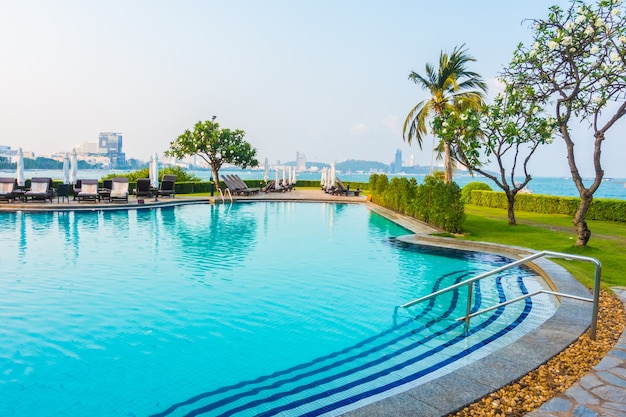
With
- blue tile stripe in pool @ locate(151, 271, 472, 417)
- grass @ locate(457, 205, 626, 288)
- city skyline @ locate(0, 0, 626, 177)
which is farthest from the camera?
city skyline @ locate(0, 0, 626, 177)

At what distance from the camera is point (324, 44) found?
27.4 metres

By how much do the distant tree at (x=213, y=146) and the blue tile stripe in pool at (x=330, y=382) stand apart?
25.3m

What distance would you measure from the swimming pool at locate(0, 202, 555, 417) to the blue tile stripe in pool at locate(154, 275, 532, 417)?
0.06 ft

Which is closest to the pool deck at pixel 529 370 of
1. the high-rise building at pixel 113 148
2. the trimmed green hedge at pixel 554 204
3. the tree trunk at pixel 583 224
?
the tree trunk at pixel 583 224

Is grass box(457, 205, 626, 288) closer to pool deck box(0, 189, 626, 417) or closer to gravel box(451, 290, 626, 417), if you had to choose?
pool deck box(0, 189, 626, 417)

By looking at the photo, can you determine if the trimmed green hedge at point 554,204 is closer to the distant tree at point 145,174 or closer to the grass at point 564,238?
the grass at point 564,238

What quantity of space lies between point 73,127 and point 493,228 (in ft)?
158

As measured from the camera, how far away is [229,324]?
222 inches

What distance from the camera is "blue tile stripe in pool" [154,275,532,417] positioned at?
11.9ft

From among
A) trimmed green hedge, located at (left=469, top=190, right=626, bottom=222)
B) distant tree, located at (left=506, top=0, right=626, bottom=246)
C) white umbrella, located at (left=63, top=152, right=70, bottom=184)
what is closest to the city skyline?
distant tree, located at (left=506, top=0, right=626, bottom=246)

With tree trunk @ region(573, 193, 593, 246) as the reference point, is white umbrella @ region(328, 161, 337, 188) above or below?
above

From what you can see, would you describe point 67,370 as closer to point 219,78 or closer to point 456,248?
point 456,248

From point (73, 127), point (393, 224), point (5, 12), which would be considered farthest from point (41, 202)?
point (73, 127)

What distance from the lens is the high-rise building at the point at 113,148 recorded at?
85.6 meters
